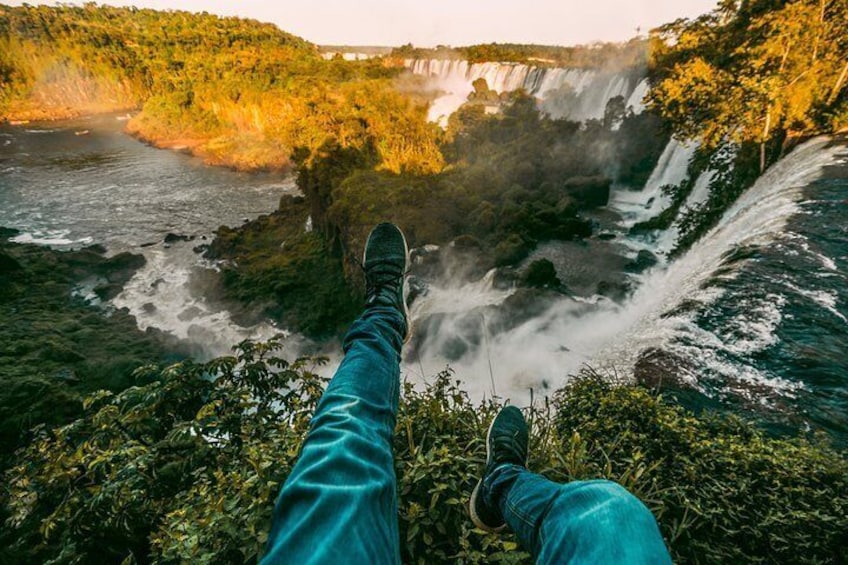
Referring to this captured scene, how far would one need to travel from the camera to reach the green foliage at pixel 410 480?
178 cm

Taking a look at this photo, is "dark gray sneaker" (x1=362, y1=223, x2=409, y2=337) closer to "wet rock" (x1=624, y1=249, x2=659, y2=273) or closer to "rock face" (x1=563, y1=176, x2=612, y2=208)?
"wet rock" (x1=624, y1=249, x2=659, y2=273)

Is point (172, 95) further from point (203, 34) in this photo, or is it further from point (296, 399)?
point (296, 399)

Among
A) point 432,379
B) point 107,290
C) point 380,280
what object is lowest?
point 107,290

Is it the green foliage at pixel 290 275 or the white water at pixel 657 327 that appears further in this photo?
the green foliage at pixel 290 275

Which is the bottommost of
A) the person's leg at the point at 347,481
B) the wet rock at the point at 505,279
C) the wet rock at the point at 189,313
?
the wet rock at the point at 189,313

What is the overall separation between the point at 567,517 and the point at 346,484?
0.80 metres

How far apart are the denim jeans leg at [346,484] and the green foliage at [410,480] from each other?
448mm

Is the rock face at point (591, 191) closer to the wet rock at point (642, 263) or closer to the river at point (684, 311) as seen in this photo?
the river at point (684, 311)

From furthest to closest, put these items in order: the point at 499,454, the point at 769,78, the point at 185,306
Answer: the point at 185,306 → the point at 769,78 → the point at 499,454

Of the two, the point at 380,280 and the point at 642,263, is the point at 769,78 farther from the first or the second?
the point at 380,280

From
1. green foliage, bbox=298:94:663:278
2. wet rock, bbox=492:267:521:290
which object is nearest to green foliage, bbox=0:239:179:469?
green foliage, bbox=298:94:663:278

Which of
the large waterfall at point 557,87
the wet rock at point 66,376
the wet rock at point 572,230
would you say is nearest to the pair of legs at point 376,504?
the wet rock at point 66,376

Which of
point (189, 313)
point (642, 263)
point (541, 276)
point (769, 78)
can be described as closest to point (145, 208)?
point (189, 313)

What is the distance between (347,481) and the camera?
1316mm
